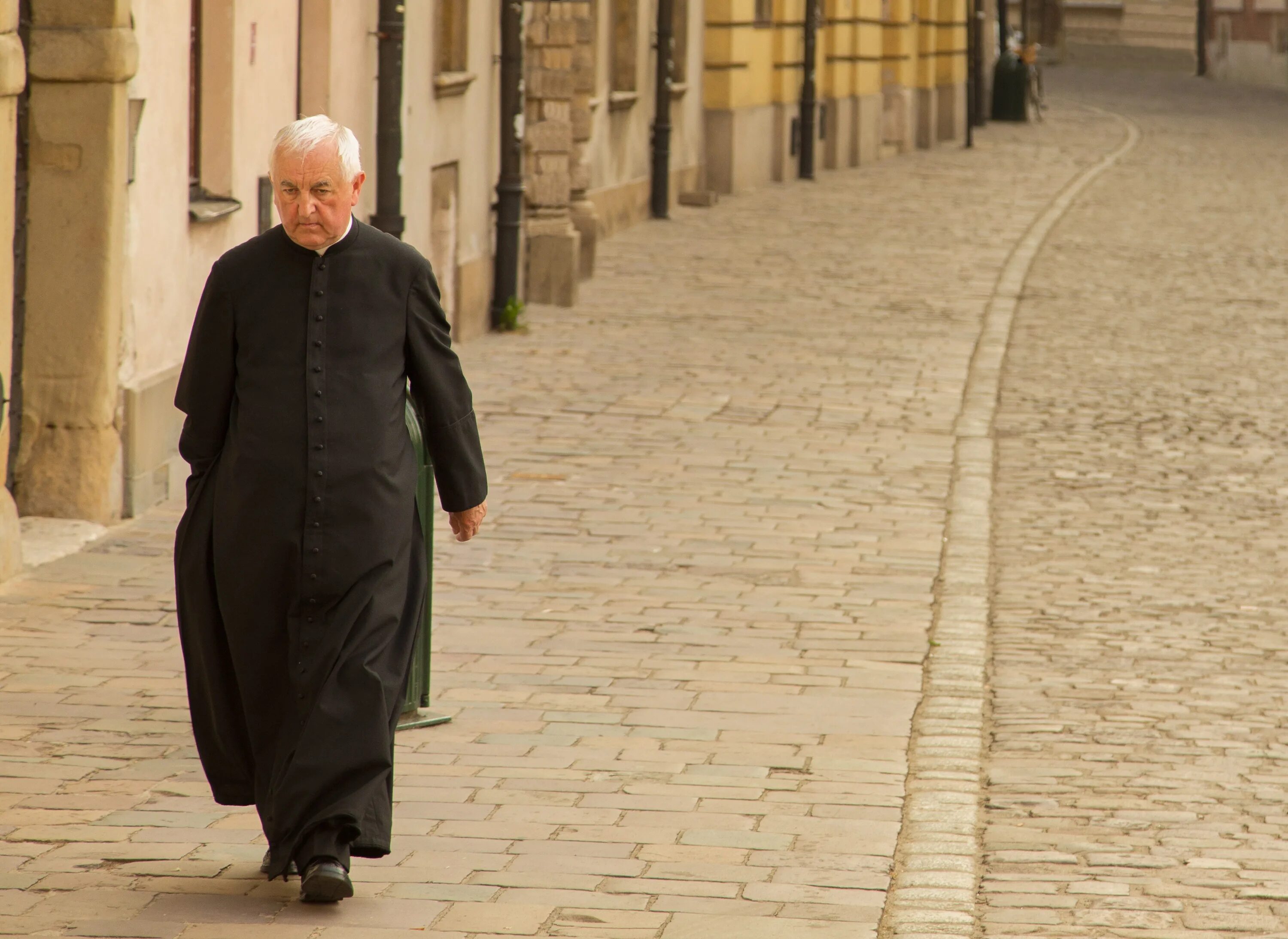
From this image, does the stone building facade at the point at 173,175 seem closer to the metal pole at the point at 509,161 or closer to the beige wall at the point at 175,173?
the beige wall at the point at 175,173

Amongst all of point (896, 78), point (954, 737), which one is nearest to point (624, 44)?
point (896, 78)

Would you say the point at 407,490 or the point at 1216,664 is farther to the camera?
the point at 1216,664

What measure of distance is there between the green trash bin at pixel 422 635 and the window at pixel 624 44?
1781 centimetres

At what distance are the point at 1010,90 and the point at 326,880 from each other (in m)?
42.0

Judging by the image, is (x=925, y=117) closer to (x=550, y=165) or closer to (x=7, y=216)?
(x=550, y=165)

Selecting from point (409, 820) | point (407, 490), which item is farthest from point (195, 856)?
point (407, 490)

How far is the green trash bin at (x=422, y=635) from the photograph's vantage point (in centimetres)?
621

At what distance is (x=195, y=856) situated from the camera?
17.6ft

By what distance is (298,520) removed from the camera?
16.3 feet

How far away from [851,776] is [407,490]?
1.72 metres

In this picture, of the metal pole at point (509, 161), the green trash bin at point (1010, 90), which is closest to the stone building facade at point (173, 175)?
the metal pole at point (509, 161)

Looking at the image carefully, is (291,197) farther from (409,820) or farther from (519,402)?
(519,402)

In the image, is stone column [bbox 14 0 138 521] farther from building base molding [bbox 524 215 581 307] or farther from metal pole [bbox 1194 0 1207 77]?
metal pole [bbox 1194 0 1207 77]

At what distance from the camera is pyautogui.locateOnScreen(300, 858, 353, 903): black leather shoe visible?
16.1 feet
